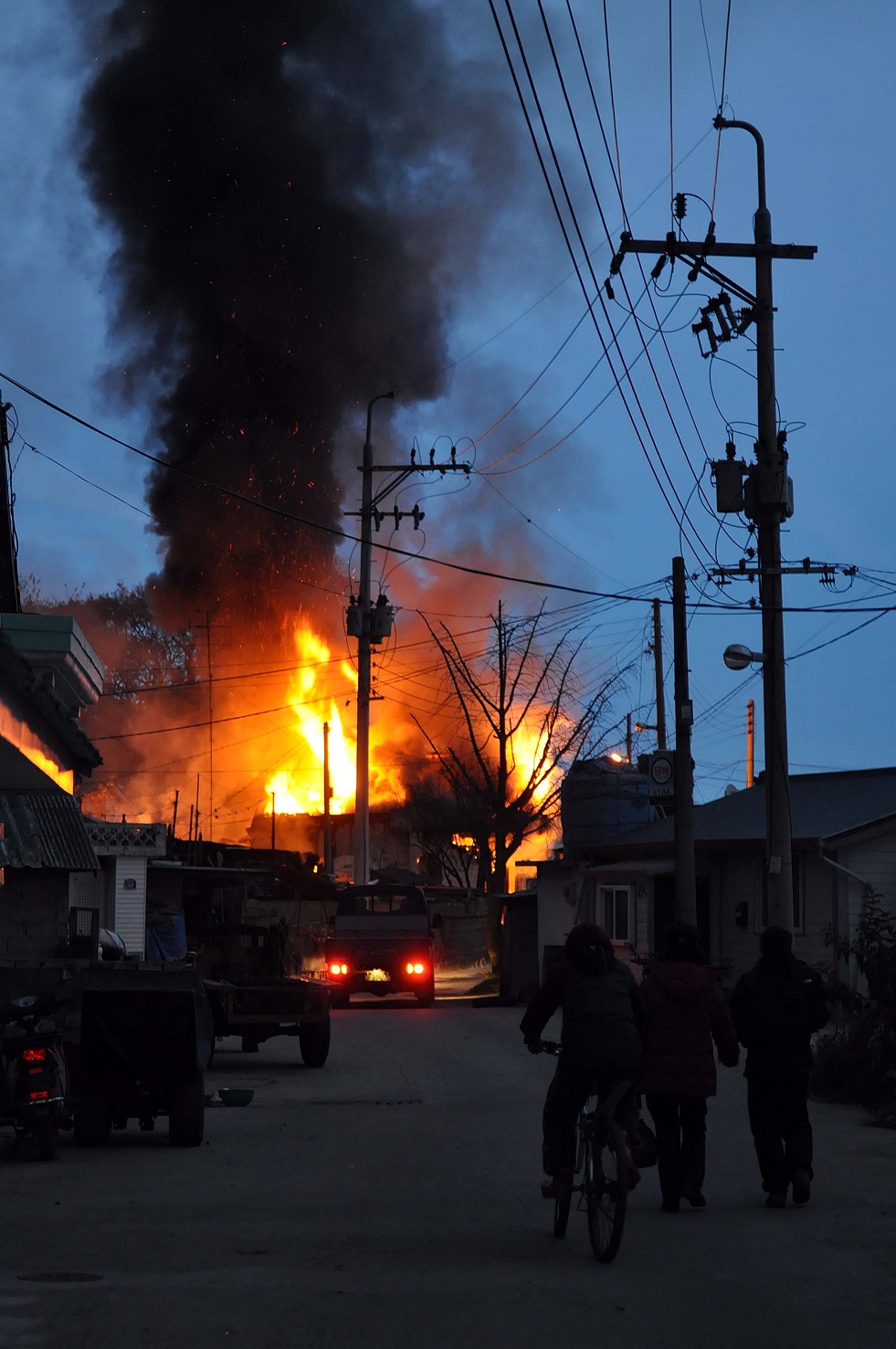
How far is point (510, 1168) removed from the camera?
1091 centimetres

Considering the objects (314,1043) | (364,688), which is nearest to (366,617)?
(364,688)

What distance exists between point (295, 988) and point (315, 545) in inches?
1381

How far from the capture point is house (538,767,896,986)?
1082 inches

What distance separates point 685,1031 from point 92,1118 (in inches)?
199

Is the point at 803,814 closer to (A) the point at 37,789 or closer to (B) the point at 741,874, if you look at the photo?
(B) the point at 741,874

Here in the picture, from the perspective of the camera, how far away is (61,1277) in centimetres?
709

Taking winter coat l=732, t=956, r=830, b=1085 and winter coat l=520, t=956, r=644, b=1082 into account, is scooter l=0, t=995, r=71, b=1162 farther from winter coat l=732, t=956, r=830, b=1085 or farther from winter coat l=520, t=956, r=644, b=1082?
winter coat l=732, t=956, r=830, b=1085

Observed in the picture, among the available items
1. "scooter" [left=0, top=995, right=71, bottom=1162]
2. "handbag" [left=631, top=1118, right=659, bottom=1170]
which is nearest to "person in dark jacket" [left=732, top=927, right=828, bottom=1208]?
"handbag" [left=631, top=1118, right=659, bottom=1170]

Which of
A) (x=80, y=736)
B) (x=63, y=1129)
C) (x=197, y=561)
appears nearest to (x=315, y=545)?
(x=197, y=561)

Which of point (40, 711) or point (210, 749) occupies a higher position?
point (210, 749)

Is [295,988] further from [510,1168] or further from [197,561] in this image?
[197,561]

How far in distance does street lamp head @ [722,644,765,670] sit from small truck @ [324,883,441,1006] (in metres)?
12.2

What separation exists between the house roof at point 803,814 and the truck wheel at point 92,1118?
17.1 m

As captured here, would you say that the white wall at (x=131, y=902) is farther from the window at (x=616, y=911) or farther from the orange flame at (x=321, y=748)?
the orange flame at (x=321, y=748)
